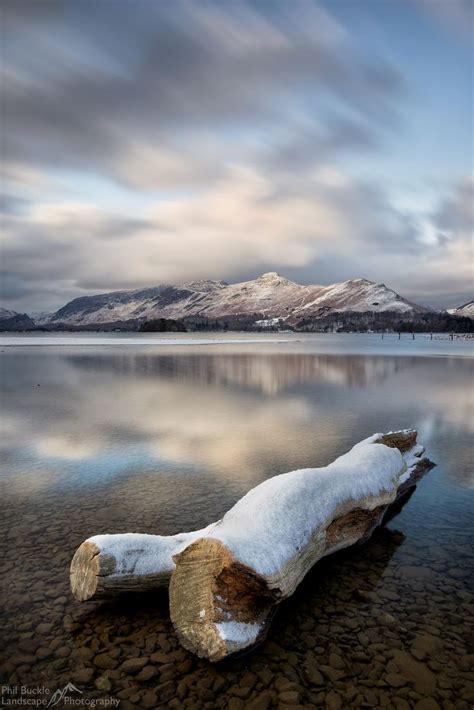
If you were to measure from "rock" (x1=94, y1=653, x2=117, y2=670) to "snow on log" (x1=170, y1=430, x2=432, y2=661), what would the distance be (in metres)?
0.79

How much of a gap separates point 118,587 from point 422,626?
3.98 meters

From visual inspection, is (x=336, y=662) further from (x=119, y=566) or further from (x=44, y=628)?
(x=44, y=628)

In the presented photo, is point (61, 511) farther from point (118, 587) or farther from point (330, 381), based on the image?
→ point (330, 381)

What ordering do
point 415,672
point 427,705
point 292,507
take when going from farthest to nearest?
point 292,507 → point 415,672 → point 427,705

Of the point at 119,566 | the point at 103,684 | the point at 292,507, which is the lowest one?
the point at 103,684

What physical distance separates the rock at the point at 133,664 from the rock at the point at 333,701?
2070mm

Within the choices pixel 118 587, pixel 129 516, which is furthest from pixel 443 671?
pixel 129 516

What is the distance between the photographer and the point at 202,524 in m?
8.73

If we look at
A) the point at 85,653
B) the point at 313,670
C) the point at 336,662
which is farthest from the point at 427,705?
the point at 85,653

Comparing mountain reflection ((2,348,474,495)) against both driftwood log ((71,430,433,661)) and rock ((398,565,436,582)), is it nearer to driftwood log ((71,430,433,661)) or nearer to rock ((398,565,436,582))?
driftwood log ((71,430,433,661))

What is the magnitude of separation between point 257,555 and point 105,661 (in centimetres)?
212

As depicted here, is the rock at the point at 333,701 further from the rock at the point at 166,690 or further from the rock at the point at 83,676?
the rock at the point at 83,676

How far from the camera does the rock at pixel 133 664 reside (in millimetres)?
5332

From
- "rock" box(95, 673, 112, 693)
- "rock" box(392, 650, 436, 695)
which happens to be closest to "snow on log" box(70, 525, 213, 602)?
"rock" box(95, 673, 112, 693)
